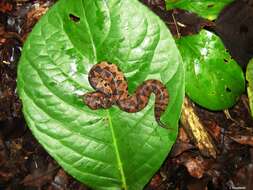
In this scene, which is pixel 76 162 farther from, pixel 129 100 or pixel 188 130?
pixel 188 130

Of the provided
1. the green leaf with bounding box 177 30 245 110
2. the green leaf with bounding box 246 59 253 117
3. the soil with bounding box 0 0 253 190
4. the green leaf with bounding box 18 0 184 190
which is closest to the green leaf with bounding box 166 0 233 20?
the soil with bounding box 0 0 253 190

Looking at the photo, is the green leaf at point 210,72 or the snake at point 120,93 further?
the green leaf at point 210,72

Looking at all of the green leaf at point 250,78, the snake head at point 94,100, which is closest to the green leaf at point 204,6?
the green leaf at point 250,78

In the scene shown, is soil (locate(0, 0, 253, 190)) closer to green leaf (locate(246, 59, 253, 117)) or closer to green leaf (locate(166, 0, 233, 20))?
green leaf (locate(166, 0, 233, 20))

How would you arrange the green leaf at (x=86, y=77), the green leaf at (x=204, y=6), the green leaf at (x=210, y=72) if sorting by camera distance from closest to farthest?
the green leaf at (x=86, y=77), the green leaf at (x=210, y=72), the green leaf at (x=204, y=6)

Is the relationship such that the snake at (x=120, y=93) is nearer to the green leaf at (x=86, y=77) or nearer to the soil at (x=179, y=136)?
the green leaf at (x=86, y=77)

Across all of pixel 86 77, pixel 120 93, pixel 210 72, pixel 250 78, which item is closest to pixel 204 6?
pixel 210 72

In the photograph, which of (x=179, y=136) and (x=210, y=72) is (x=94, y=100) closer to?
(x=179, y=136)
